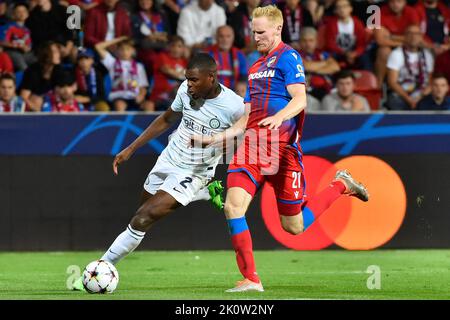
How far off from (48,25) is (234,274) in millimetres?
6266

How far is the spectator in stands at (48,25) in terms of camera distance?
52.2 ft

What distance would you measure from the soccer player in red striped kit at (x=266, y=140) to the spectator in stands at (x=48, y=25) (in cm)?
703

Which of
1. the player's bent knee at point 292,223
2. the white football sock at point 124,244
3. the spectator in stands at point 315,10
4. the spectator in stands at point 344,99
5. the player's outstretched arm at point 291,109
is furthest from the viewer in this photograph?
the spectator in stands at point 315,10

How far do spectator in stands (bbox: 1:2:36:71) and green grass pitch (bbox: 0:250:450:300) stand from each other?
10.6 feet

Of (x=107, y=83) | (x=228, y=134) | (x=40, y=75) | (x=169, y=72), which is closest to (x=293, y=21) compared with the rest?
(x=169, y=72)

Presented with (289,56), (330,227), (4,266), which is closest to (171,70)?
(330,227)

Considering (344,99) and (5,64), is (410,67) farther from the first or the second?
(5,64)

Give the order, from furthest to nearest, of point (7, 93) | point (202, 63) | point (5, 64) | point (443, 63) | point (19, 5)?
point (443, 63) → point (19, 5) → point (5, 64) → point (7, 93) → point (202, 63)

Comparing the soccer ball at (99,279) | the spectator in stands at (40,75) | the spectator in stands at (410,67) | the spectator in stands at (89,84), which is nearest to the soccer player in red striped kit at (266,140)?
the soccer ball at (99,279)

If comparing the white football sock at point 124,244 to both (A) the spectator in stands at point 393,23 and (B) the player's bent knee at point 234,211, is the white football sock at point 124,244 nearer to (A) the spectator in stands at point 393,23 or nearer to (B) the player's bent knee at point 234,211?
(B) the player's bent knee at point 234,211

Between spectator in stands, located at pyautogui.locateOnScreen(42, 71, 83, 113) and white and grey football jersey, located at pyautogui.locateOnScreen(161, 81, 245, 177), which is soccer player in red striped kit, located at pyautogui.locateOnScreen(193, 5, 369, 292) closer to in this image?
white and grey football jersey, located at pyautogui.locateOnScreen(161, 81, 245, 177)

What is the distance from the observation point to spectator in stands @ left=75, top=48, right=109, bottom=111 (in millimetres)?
15227

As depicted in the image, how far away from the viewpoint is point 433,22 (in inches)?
667

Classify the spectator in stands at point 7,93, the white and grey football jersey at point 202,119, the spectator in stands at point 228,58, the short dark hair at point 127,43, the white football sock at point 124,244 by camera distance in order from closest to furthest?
the white football sock at point 124,244 → the white and grey football jersey at point 202,119 → the spectator in stands at point 7,93 → the spectator in stands at point 228,58 → the short dark hair at point 127,43
